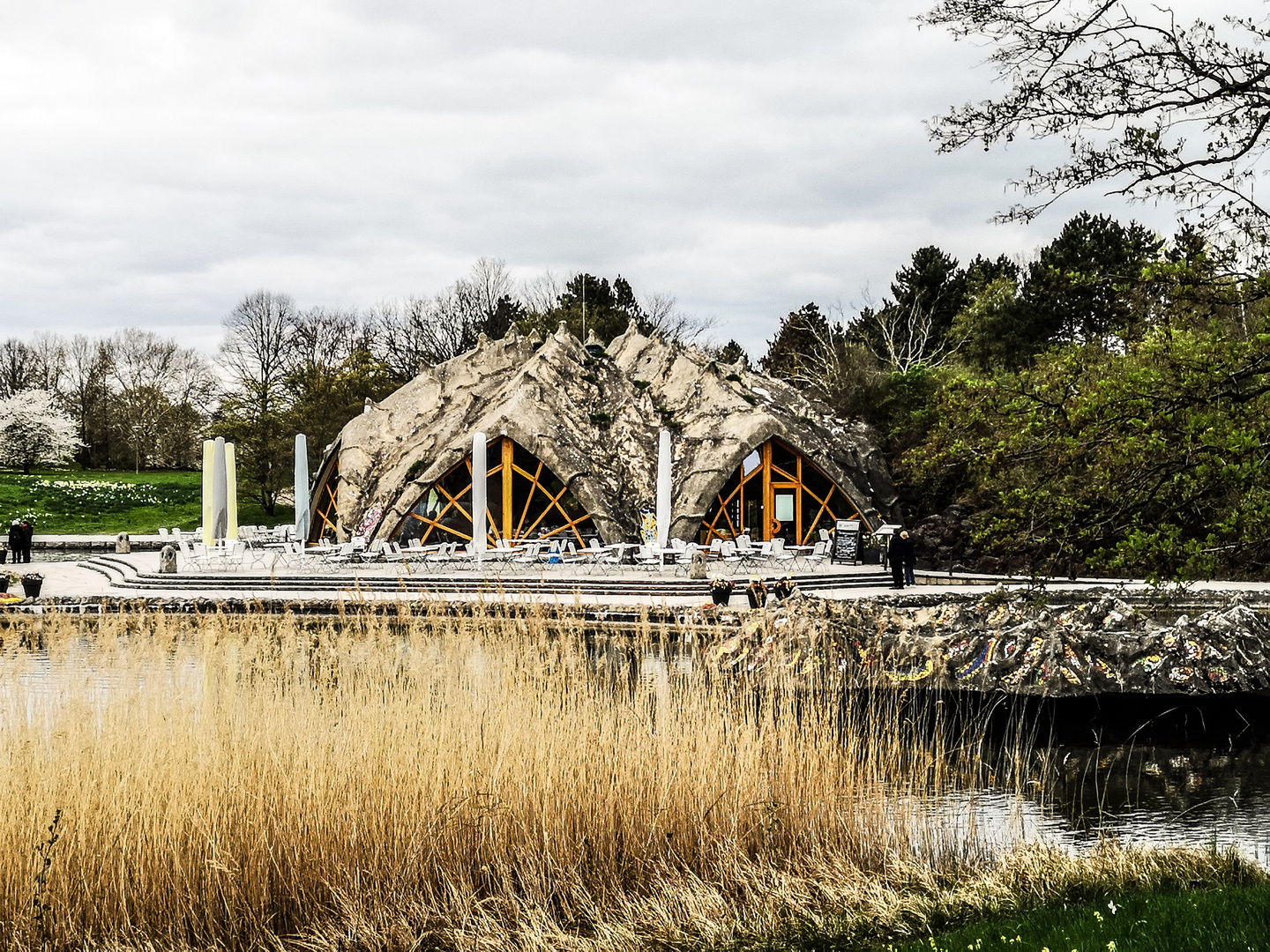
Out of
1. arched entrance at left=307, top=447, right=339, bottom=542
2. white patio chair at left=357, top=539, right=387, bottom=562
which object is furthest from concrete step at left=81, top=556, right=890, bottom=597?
arched entrance at left=307, top=447, right=339, bottom=542

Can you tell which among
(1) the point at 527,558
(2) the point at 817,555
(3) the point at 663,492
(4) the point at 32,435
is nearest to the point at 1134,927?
(1) the point at 527,558

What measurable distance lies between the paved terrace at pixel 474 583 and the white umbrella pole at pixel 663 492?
0.97 metres

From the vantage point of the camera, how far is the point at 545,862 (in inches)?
224

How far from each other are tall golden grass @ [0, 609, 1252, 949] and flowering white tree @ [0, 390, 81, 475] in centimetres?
5190

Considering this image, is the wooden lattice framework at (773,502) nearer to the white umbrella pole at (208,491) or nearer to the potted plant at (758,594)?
the white umbrella pole at (208,491)

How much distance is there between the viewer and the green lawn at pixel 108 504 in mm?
43000

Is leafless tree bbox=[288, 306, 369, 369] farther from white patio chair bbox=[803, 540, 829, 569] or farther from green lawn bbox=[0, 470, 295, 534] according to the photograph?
white patio chair bbox=[803, 540, 829, 569]

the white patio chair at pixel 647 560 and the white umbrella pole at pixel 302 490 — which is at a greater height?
the white umbrella pole at pixel 302 490

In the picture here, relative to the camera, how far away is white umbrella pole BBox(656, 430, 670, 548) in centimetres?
2230

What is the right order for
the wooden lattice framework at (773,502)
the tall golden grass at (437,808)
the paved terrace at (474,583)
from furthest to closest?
the wooden lattice framework at (773,502) → the paved terrace at (474,583) → the tall golden grass at (437,808)

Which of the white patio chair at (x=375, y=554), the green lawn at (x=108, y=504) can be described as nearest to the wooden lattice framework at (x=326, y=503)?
the white patio chair at (x=375, y=554)

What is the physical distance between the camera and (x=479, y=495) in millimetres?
22078

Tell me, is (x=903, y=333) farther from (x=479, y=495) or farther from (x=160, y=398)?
(x=160, y=398)

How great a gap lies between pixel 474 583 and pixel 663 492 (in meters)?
4.87
